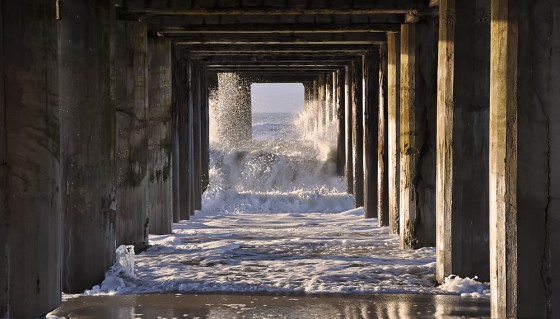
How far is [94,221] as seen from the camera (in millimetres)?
9094

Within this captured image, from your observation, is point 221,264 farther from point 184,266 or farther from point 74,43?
point 74,43

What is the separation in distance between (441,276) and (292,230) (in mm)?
7067

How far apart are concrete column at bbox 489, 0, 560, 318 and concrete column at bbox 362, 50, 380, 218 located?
33.4 ft

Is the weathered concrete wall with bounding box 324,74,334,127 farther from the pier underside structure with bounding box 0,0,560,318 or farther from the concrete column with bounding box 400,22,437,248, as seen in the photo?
the concrete column with bounding box 400,22,437,248

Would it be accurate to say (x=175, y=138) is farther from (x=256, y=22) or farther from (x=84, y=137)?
(x=84, y=137)

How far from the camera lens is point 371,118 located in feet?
56.1

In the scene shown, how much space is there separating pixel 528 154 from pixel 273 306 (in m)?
2.56

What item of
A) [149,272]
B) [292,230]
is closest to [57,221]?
[149,272]

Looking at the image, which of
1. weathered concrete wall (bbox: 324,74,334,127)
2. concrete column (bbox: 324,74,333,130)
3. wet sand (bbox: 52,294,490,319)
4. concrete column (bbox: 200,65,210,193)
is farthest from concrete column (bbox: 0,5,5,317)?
concrete column (bbox: 324,74,333,130)

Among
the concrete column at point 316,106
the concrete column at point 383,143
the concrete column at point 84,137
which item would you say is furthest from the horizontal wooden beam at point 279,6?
the concrete column at point 316,106

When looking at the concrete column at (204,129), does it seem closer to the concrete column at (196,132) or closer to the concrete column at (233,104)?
the concrete column at (196,132)

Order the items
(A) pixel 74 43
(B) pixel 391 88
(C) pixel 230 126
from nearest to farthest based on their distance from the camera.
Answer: (A) pixel 74 43
(B) pixel 391 88
(C) pixel 230 126

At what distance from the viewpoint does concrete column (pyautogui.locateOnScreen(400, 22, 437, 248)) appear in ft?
39.0

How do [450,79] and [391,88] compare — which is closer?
[450,79]
